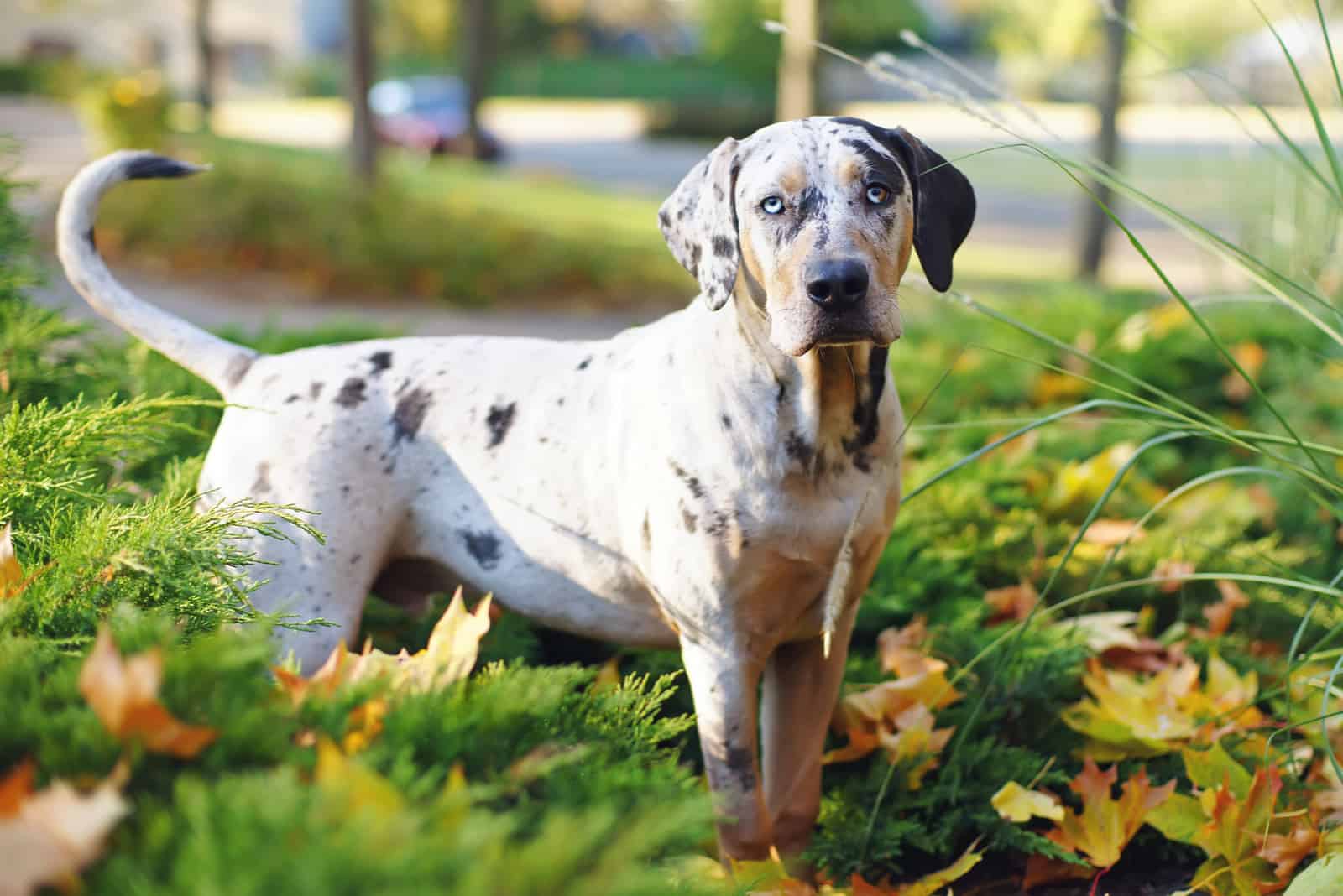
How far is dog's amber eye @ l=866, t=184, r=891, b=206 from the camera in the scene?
2160mm

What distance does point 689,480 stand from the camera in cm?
228

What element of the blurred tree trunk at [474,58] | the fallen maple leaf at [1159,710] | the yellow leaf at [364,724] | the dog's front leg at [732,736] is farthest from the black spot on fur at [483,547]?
the blurred tree trunk at [474,58]

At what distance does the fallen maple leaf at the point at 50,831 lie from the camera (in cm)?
103

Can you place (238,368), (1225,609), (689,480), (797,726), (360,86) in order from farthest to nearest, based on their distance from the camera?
(360,86), (1225,609), (238,368), (797,726), (689,480)

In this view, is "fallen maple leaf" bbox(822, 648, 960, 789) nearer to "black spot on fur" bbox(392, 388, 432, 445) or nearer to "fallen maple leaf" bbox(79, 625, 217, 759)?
"black spot on fur" bbox(392, 388, 432, 445)

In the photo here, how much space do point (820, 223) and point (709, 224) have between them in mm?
240

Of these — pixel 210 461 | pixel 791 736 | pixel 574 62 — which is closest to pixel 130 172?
pixel 210 461

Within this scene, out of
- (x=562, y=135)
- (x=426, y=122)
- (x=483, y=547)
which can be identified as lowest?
(x=562, y=135)

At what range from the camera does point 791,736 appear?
2.55 m

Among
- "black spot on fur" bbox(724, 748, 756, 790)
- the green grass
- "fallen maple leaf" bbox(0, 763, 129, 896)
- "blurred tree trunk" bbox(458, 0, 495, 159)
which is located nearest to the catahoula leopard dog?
"black spot on fur" bbox(724, 748, 756, 790)

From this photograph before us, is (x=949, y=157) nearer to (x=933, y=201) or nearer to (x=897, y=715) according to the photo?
(x=933, y=201)

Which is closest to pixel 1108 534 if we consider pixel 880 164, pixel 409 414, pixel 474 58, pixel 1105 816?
pixel 1105 816

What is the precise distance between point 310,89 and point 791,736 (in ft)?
147

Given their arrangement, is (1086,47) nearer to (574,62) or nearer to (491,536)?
(574,62)
